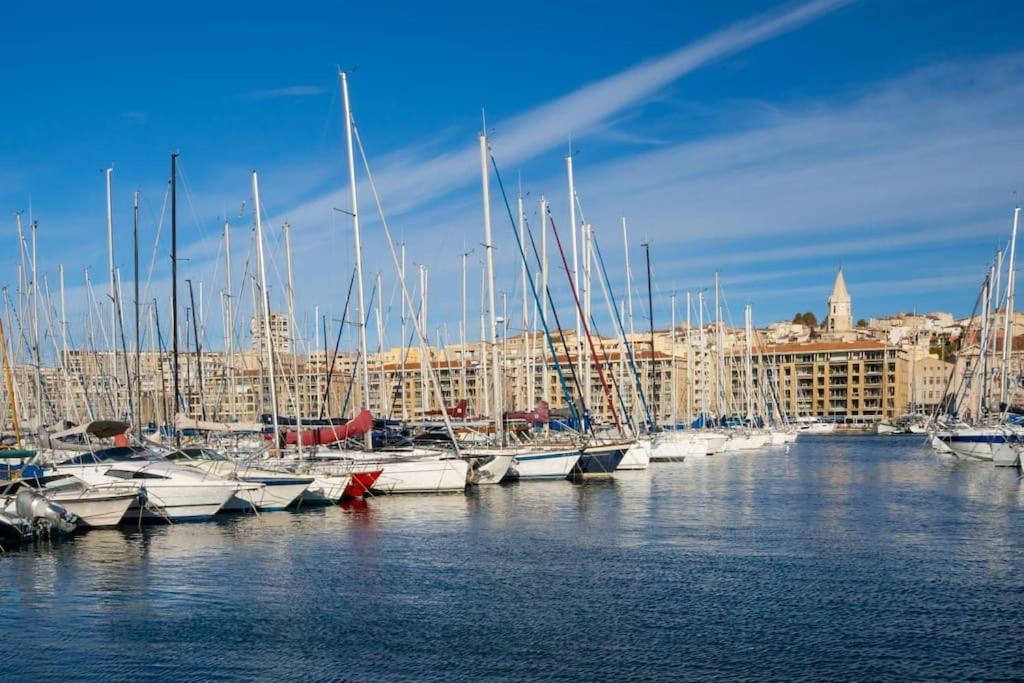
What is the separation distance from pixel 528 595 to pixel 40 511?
1397 centimetres

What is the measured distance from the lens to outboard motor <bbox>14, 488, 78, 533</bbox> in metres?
27.3

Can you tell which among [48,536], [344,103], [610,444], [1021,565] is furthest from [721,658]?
[610,444]

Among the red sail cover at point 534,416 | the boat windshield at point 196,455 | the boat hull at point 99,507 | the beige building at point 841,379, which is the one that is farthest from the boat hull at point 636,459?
the beige building at point 841,379

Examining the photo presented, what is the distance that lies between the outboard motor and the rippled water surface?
0.95m

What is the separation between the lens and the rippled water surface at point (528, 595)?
16.3 m

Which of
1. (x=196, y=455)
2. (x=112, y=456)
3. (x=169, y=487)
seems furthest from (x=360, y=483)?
(x=112, y=456)

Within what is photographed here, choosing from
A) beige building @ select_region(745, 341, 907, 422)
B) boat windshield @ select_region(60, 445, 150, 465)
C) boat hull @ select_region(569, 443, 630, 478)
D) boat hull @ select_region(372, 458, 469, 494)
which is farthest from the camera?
beige building @ select_region(745, 341, 907, 422)

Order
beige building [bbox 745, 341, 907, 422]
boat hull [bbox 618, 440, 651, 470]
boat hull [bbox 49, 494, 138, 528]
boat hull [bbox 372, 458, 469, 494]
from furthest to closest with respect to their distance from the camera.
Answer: beige building [bbox 745, 341, 907, 422]
boat hull [bbox 618, 440, 651, 470]
boat hull [bbox 372, 458, 469, 494]
boat hull [bbox 49, 494, 138, 528]

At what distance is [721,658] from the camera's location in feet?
53.6

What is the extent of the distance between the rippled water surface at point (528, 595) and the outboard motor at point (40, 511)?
951 mm

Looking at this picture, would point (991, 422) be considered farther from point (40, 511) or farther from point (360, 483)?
point (40, 511)

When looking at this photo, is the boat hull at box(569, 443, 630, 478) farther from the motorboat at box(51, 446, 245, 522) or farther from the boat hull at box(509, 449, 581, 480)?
the motorboat at box(51, 446, 245, 522)

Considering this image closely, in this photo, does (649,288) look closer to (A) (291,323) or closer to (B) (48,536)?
(A) (291,323)

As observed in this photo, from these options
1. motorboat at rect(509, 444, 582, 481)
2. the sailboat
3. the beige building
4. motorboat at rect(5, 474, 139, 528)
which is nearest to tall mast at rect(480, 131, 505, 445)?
motorboat at rect(509, 444, 582, 481)
